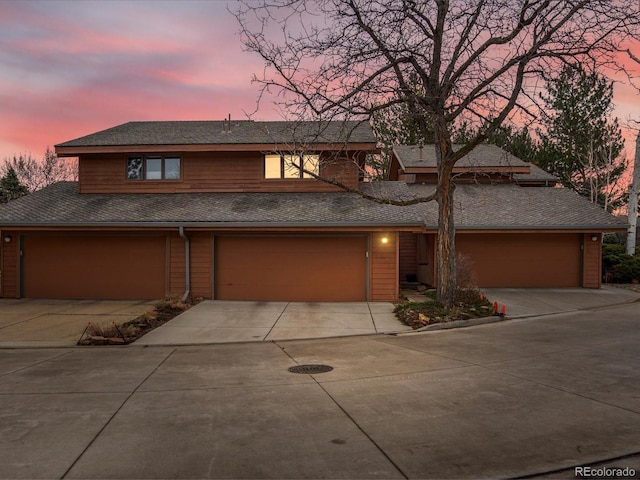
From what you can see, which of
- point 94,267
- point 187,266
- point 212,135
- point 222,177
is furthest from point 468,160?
point 94,267

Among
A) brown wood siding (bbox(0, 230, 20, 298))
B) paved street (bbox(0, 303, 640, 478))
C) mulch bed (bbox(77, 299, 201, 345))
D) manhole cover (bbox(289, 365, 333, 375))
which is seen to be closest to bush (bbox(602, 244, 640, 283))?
paved street (bbox(0, 303, 640, 478))

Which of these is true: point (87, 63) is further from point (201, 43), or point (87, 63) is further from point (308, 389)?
point (308, 389)

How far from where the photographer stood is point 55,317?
1258cm

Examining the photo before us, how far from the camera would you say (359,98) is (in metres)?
13.1

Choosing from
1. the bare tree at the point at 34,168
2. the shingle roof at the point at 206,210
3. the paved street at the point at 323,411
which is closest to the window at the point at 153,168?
the shingle roof at the point at 206,210

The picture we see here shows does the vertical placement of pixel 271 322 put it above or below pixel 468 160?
below

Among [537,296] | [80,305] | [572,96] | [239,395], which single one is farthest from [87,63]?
[572,96]

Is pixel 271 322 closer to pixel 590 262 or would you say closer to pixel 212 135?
pixel 212 135

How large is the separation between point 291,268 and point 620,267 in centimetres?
1465

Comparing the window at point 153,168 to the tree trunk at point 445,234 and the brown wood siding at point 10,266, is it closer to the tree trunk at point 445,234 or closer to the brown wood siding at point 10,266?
the brown wood siding at point 10,266

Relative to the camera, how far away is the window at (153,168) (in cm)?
1844

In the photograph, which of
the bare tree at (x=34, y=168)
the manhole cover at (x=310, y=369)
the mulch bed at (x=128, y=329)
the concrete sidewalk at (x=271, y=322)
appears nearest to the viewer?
the manhole cover at (x=310, y=369)

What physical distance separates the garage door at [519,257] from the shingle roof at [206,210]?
3715 millimetres

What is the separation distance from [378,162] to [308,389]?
1192 inches
